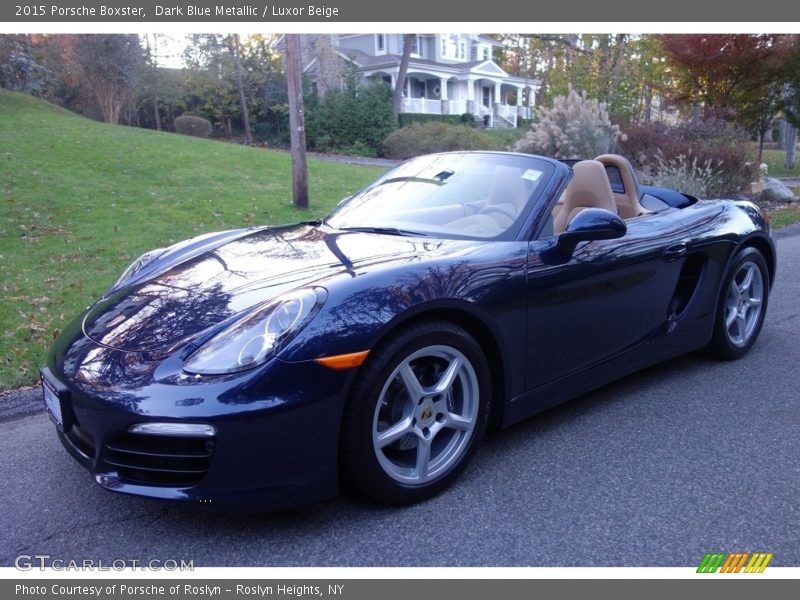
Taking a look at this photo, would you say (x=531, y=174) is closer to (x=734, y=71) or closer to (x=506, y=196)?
(x=506, y=196)

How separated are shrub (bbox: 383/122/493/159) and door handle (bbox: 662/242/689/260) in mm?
17978

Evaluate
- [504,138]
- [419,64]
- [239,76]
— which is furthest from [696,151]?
[419,64]

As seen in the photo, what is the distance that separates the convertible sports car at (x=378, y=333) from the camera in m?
2.29

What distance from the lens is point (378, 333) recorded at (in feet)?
8.04

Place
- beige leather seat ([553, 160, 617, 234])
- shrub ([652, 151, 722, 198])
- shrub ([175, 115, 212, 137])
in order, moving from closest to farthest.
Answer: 1. beige leather seat ([553, 160, 617, 234])
2. shrub ([652, 151, 722, 198])
3. shrub ([175, 115, 212, 137])

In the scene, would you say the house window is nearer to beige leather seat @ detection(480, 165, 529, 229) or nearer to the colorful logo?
beige leather seat @ detection(480, 165, 529, 229)

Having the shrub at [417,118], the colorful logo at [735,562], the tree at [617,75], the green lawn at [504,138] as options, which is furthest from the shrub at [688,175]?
the shrub at [417,118]

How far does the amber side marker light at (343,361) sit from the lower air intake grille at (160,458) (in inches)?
17.3

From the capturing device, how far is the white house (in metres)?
39.9

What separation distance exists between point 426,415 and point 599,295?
117 cm

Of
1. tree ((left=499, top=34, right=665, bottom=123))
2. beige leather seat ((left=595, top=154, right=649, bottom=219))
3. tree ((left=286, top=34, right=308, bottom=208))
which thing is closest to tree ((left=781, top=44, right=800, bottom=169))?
tree ((left=499, top=34, right=665, bottom=123))

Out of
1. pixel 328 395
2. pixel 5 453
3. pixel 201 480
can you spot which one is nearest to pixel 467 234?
pixel 328 395

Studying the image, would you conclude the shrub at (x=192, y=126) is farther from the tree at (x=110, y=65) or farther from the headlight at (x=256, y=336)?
the headlight at (x=256, y=336)

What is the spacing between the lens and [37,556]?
2369 millimetres
